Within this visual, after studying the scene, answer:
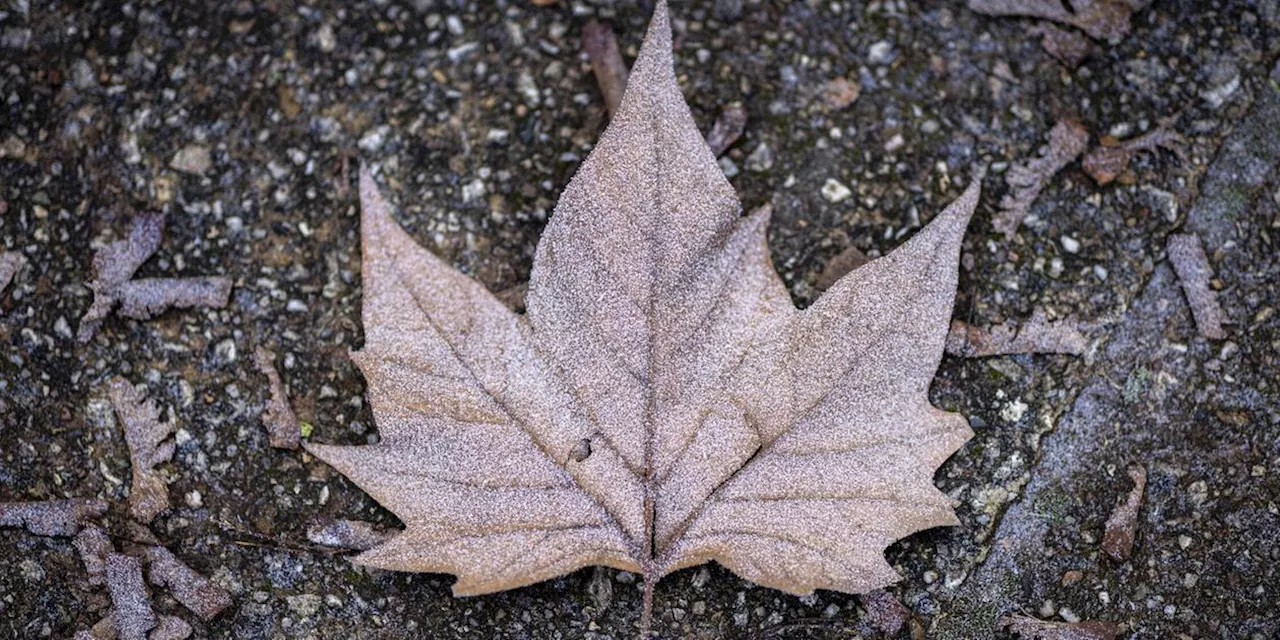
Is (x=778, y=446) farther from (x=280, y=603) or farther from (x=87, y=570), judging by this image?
(x=87, y=570)

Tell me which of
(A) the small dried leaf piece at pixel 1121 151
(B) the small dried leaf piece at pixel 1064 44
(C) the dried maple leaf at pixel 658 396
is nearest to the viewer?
(C) the dried maple leaf at pixel 658 396

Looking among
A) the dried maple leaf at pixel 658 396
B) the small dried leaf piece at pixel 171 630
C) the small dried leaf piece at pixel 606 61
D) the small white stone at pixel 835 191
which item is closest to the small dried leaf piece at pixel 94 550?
the small dried leaf piece at pixel 171 630

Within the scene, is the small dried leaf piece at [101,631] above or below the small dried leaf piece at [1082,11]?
below

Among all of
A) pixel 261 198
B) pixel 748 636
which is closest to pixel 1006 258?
pixel 748 636

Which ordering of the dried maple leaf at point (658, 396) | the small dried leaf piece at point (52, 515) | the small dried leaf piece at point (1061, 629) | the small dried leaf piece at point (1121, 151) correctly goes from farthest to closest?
the small dried leaf piece at point (1121, 151) < the small dried leaf piece at point (52, 515) < the small dried leaf piece at point (1061, 629) < the dried maple leaf at point (658, 396)

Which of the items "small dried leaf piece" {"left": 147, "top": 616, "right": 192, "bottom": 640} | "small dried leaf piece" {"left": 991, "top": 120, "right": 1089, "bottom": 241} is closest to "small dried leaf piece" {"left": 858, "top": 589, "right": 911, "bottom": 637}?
"small dried leaf piece" {"left": 991, "top": 120, "right": 1089, "bottom": 241}

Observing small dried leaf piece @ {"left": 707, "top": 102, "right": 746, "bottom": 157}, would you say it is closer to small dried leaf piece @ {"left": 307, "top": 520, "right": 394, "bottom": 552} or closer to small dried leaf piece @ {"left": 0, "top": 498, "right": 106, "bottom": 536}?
small dried leaf piece @ {"left": 307, "top": 520, "right": 394, "bottom": 552}

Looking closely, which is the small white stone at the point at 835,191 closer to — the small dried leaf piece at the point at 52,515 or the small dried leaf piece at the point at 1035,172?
the small dried leaf piece at the point at 1035,172
